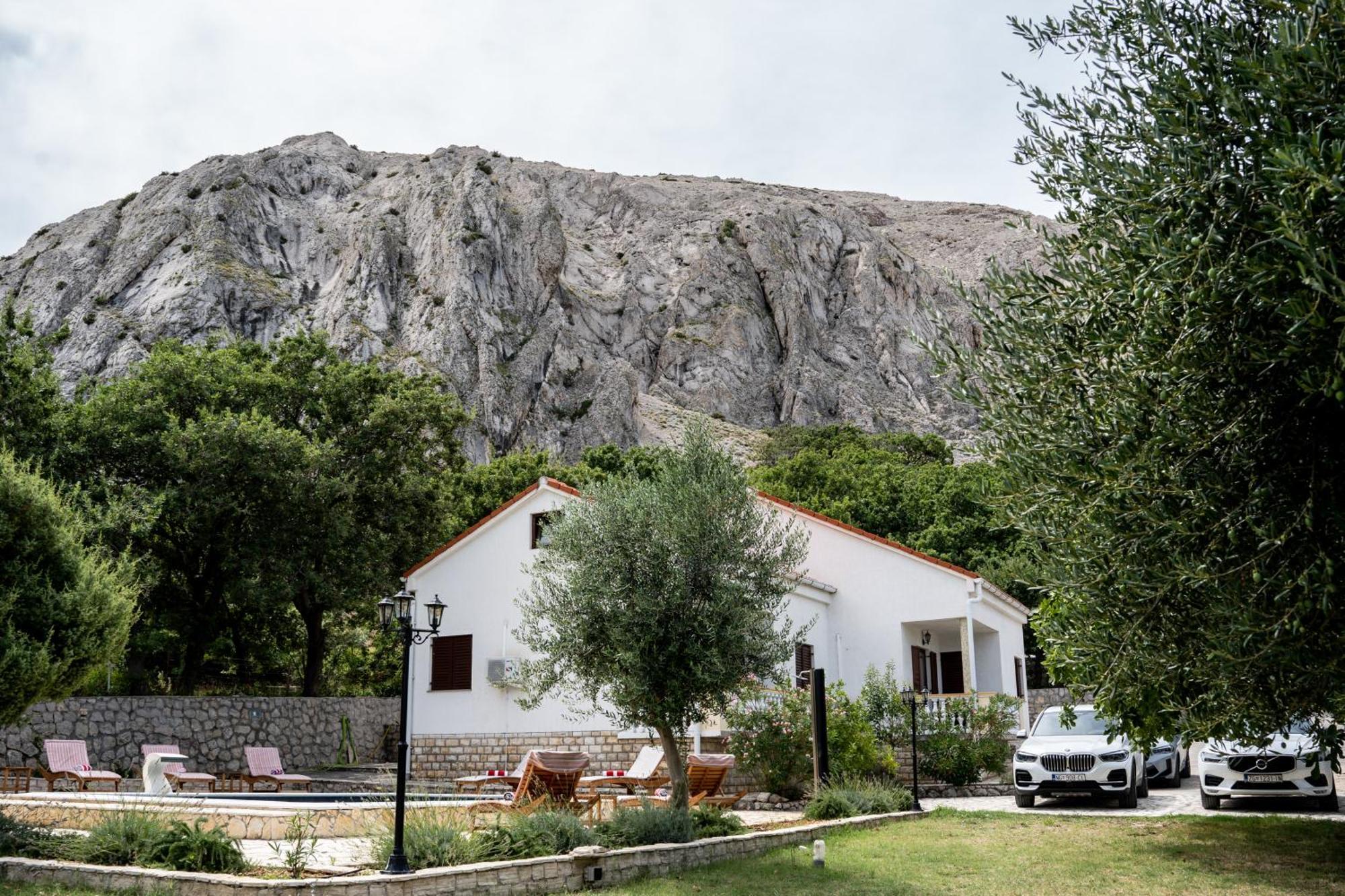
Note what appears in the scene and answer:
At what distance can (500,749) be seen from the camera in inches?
859

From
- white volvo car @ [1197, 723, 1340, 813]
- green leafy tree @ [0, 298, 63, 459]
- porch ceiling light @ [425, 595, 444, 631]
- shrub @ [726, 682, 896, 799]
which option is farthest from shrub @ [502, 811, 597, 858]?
green leafy tree @ [0, 298, 63, 459]

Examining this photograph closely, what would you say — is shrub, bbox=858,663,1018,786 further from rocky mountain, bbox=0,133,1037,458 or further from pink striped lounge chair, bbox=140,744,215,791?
rocky mountain, bbox=0,133,1037,458

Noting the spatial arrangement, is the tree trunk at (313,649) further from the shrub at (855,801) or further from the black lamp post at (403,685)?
the black lamp post at (403,685)

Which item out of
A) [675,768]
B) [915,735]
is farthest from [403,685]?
[915,735]

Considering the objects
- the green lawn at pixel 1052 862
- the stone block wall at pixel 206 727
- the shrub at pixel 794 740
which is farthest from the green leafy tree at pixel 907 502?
the green lawn at pixel 1052 862

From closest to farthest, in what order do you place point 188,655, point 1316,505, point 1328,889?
point 1316,505, point 1328,889, point 188,655

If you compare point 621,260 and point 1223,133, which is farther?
point 621,260

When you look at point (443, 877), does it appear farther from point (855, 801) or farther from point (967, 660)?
point (967, 660)

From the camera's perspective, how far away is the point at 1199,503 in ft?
20.7

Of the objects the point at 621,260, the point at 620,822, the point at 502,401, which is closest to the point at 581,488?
the point at 620,822

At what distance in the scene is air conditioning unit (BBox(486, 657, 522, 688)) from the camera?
21797 mm

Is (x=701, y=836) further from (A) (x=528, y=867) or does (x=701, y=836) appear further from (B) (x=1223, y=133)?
(B) (x=1223, y=133)

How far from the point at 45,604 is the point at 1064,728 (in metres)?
14.5

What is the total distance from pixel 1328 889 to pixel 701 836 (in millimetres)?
6115
